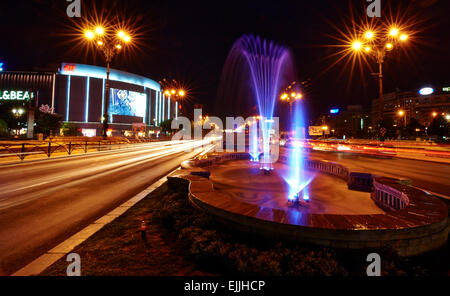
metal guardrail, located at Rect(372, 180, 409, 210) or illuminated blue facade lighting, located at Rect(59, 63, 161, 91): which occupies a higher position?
illuminated blue facade lighting, located at Rect(59, 63, 161, 91)

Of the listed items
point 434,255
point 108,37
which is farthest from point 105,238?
point 108,37

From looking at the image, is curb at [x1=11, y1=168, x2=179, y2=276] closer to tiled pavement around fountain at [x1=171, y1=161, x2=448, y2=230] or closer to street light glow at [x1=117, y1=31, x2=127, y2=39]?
tiled pavement around fountain at [x1=171, y1=161, x2=448, y2=230]

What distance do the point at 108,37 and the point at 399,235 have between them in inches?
1157

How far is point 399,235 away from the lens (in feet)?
11.7

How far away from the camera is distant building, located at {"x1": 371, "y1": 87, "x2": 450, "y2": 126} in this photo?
11288 cm

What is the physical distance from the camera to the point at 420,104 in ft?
401

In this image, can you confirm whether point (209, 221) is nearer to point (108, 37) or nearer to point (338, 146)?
point (108, 37)

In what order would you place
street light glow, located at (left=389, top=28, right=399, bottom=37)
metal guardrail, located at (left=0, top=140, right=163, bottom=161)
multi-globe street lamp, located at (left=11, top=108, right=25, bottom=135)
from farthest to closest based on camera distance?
1. multi-globe street lamp, located at (left=11, top=108, right=25, bottom=135)
2. metal guardrail, located at (left=0, top=140, right=163, bottom=161)
3. street light glow, located at (left=389, top=28, right=399, bottom=37)

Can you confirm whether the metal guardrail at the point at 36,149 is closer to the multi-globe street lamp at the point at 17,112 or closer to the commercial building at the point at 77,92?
the multi-globe street lamp at the point at 17,112

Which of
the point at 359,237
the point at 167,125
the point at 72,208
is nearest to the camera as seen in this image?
the point at 359,237

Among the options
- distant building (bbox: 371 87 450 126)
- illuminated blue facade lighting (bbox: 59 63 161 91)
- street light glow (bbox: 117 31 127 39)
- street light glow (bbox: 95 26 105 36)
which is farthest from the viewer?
distant building (bbox: 371 87 450 126)

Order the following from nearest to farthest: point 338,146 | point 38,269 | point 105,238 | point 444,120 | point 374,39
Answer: point 38,269 < point 105,238 < point 374,39 < point 338,146 < point 444,120

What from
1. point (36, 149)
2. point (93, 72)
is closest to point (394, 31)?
point (36, 149)

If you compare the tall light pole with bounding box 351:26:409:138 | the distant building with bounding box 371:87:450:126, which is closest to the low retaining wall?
the tall light pole with bounding box 351:26:409:138
